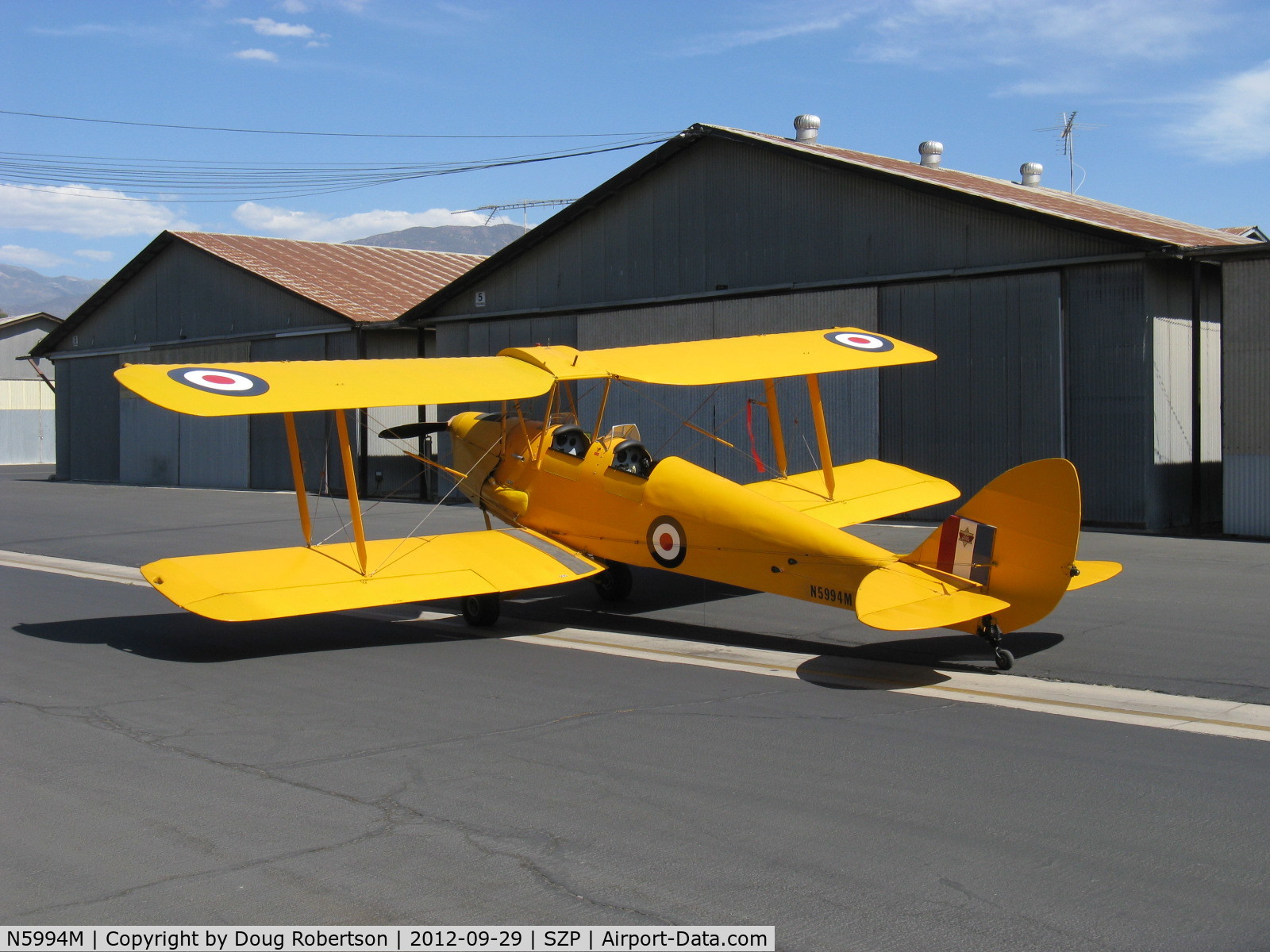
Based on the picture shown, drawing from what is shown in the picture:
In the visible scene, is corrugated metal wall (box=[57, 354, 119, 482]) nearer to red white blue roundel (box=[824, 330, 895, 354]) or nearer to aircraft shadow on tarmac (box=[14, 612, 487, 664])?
aircraft shadow on tarmac (box=[14, 612, 487, 664])

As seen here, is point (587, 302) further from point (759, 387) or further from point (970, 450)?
point (970, 450)

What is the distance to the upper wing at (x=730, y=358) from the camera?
436 inches

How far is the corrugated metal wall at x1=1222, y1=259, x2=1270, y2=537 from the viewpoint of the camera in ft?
55.8

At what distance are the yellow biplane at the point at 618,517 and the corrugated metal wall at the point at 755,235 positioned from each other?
6.57 metres

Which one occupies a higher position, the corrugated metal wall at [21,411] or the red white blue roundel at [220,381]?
the corrugated metal wall at [21,411]

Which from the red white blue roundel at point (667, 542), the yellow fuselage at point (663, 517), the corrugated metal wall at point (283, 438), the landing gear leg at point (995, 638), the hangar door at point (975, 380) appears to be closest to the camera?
the landing gear leg at point (995, 638)

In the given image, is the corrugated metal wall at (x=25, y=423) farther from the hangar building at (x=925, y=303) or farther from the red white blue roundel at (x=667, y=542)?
the red white blue roundel at (x=667, y=542)

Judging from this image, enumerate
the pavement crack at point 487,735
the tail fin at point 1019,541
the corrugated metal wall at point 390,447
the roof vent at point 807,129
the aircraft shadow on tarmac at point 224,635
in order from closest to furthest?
the pavement crack at point 487,735
the tail fin at point 1019,541
the aircraft shadow on tarmac at point 224,635
the roof vent at point 807,129
the corrugated metal wall at point 390,447

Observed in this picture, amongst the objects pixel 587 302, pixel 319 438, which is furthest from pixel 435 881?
pixel 319 438

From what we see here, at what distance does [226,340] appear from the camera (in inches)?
1356

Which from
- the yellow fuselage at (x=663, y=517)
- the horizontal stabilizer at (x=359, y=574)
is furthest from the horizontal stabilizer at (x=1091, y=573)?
the horizontal stabilizer at (x=359, y=574)

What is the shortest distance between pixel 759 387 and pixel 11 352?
54.7 meters

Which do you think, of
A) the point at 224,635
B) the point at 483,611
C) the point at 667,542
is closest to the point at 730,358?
the point at 667,542

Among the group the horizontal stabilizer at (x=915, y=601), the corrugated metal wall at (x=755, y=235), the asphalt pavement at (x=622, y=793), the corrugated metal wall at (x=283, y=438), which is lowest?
the asphalt pavement at (x=622, y=793)
